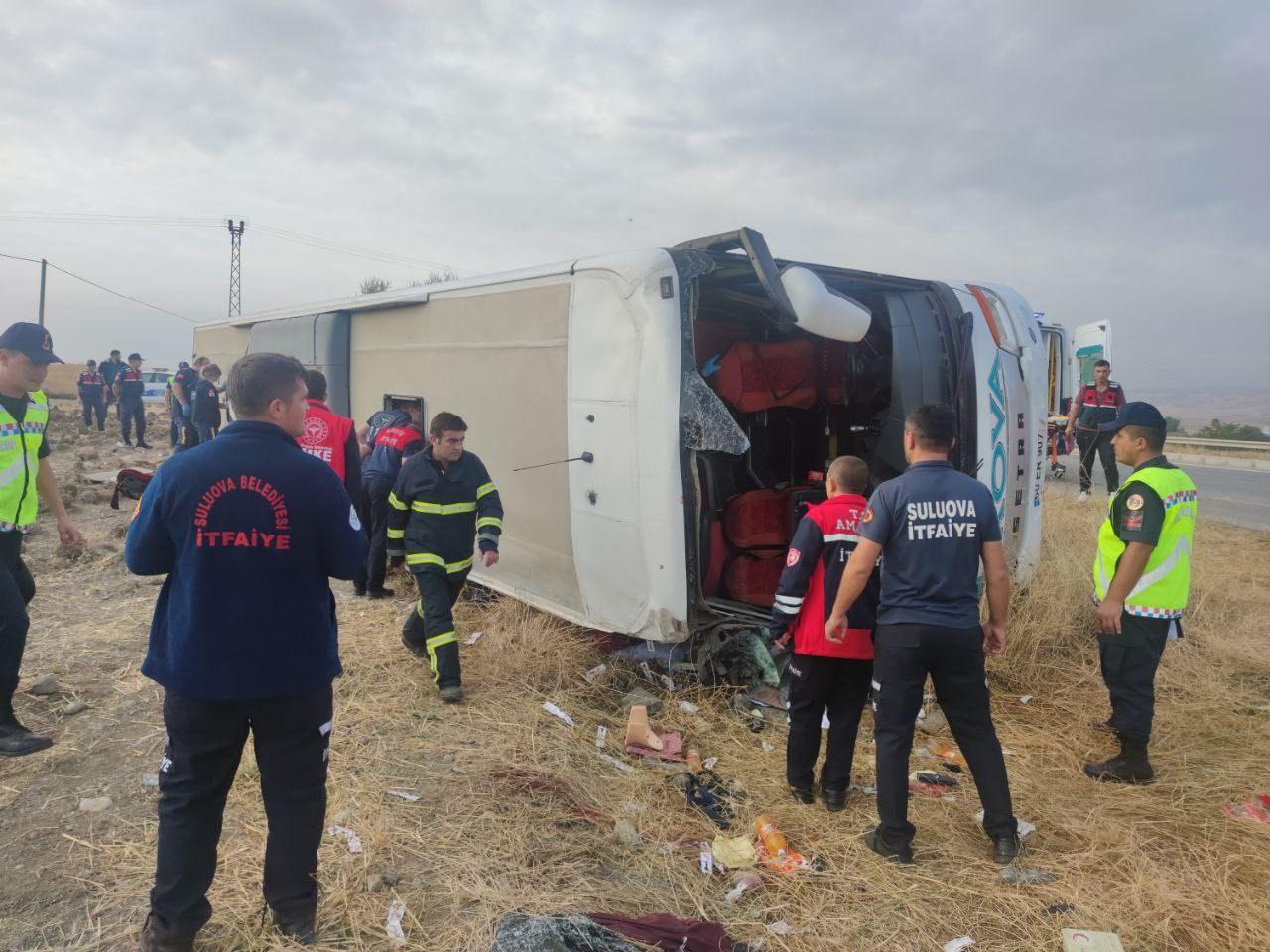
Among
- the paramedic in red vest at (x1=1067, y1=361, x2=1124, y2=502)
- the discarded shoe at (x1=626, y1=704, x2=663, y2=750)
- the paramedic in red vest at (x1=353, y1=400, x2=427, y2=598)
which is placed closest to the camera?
the discarded shoe at (x1=626, y1=704, x2=663, y2=750)

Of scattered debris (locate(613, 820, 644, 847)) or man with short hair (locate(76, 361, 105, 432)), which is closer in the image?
scattered debris (locate(613, 820, 644, 847))

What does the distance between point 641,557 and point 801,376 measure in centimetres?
202

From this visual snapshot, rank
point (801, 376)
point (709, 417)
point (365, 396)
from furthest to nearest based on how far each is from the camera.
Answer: point (365, 396) → point (801, 376) → point (709, 417)

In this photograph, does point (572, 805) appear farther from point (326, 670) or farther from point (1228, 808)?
point (1228, 808)

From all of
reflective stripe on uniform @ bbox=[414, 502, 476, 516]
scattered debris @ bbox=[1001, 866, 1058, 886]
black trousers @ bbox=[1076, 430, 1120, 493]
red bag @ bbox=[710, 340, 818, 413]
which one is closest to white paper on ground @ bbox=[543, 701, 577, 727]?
reflective stripe on uniform @ bbox=[414, 502, 476, 516]

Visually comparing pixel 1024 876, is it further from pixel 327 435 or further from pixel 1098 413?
pixel 1098 413

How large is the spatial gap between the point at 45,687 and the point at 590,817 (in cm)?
303

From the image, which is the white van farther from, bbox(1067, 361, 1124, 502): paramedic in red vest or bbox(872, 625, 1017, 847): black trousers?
bbox(1067, 361, 1124, 502): paramedic in red vest

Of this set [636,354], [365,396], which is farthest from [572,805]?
[365,396]

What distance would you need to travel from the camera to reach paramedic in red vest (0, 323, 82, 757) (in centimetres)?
348

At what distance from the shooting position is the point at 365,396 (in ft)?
22.3

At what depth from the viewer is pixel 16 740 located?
138 inches

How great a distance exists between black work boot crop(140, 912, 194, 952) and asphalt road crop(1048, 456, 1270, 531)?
35.6 ft

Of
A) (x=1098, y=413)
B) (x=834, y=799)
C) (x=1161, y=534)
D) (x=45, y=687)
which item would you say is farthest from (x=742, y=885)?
(x=1098, y=413)
